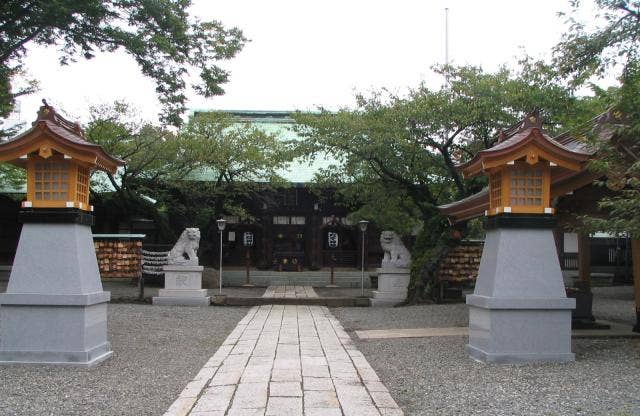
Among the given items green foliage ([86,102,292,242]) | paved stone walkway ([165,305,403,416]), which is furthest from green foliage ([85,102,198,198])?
paved stone walkway ([165,305,403,416])

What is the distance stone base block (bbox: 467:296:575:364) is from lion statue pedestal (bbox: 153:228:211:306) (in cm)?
1016

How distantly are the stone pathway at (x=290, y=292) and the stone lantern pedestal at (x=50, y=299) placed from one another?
9.64m

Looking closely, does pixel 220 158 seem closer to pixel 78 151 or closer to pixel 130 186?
pixel 130 186

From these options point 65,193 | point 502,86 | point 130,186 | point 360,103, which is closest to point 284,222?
point 130,186

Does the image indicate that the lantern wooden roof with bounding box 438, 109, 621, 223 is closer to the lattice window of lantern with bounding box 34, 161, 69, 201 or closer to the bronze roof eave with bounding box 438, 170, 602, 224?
the bronze roof eave with bounding box 438, 170, 602, 224

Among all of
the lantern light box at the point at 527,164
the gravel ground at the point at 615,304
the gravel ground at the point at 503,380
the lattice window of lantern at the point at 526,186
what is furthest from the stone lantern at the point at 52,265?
the gravel ground at the point at 615,304

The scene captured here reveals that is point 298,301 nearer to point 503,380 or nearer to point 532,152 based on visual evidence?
point 532,152

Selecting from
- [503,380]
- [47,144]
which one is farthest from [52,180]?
[503,380]

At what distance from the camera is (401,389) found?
20.7ft

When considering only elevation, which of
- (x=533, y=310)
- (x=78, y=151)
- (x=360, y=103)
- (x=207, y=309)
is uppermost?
(x=360, y=103)

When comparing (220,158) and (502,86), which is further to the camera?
(220,158)

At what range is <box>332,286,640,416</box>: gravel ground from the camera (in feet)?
17.9

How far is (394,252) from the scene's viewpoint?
16.7m

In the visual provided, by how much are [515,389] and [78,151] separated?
6.08m
